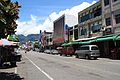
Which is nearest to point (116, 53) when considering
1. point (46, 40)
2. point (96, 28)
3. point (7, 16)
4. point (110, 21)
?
point (110, 21)

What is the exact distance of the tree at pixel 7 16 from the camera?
→ 9.27 m

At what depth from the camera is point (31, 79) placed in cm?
1109

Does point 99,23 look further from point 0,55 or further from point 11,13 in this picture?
point 11,13

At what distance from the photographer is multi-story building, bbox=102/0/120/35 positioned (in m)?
31.9

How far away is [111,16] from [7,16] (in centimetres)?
2681

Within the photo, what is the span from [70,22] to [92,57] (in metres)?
40.1

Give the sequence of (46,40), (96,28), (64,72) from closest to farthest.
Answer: (64,72)
(96,28)
(46,40)

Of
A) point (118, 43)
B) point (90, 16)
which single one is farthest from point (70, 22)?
point (118, 43)

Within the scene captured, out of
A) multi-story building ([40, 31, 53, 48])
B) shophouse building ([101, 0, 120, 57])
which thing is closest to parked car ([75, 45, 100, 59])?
shophouse building ([101, 0, 120, 57])

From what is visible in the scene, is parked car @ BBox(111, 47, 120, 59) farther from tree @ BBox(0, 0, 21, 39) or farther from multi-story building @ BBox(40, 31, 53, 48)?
multi-story building @ BBox(40, 31, 53, 48)

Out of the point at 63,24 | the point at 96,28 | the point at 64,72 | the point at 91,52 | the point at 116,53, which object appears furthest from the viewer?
the point at 63,24

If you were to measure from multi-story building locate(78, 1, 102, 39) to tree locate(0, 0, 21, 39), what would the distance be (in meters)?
29.2

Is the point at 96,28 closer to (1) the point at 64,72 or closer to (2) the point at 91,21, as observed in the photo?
(2) the point at 91,21

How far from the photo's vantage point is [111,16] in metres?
33.4
